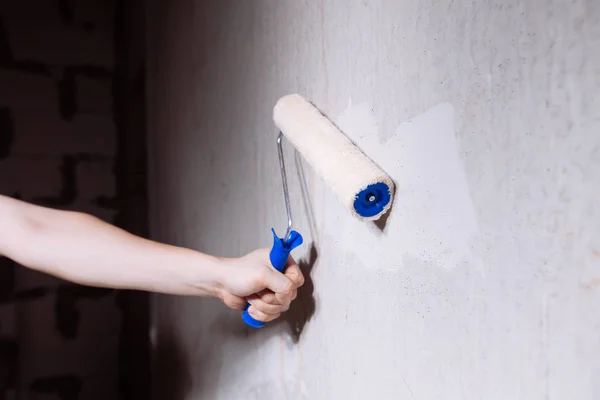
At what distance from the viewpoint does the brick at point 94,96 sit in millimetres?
1779

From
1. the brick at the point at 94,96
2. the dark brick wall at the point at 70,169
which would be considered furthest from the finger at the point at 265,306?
the brick at the point at 94,96

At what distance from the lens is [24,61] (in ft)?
5.57

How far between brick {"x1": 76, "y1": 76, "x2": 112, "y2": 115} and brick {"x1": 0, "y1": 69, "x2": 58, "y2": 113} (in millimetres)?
79

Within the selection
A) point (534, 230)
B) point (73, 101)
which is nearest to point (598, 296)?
point (534, 230)

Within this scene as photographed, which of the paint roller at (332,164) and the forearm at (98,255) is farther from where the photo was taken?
the forearm at (98,255)

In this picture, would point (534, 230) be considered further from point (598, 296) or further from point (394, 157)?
point (394, 157)

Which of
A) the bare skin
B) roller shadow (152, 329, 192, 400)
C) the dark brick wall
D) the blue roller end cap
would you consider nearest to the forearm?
the bare skin

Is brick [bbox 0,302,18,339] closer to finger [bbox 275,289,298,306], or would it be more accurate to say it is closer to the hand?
the hand

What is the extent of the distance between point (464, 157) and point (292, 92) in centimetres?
39

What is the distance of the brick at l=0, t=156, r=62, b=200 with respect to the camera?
167 centimetres

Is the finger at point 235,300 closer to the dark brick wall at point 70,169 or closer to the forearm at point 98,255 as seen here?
the forearm at point 98,255

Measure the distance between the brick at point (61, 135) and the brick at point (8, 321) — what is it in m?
0.49

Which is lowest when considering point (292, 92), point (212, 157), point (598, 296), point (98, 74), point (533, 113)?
point (598, 296)

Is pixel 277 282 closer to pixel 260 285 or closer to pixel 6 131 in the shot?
pixel 260 285
